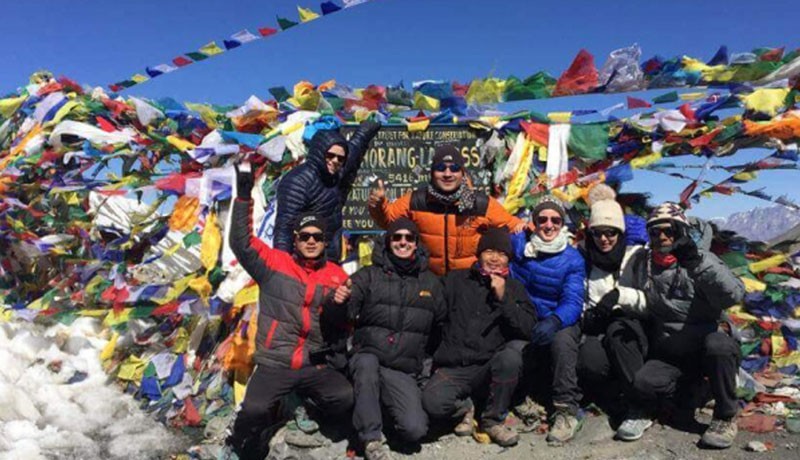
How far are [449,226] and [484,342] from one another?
1012 millimetres

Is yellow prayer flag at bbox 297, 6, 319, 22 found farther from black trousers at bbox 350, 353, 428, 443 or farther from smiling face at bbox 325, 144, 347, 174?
black trousers at bbox 350, 353, 428, 443

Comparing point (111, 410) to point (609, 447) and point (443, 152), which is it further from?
point (609, 447)

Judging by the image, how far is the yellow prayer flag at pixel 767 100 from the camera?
561 cm

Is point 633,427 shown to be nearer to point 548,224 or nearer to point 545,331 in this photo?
point 545,331

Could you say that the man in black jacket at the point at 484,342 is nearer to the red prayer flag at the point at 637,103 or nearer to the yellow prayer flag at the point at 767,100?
the red prayer flag at the point at 637,103

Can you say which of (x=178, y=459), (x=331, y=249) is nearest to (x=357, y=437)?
(x=178, y=459)

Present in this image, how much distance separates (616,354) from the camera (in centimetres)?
457

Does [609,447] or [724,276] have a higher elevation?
[724,276]

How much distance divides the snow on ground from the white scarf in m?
3.15

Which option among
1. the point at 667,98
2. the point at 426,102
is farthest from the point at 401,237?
the point at 667,98

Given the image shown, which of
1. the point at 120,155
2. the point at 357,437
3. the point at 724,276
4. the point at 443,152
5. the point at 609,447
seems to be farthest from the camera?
the point at 120,155

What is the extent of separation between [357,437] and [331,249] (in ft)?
5.59

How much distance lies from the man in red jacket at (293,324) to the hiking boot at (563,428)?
1.47m

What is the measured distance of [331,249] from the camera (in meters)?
5.66
